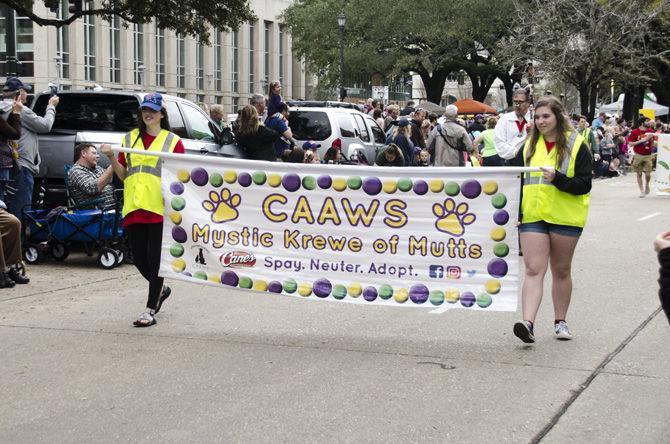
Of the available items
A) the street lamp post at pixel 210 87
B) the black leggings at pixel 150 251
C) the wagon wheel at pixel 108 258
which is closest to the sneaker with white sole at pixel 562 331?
the black leggings at pixel 150 251

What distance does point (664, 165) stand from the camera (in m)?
24.6

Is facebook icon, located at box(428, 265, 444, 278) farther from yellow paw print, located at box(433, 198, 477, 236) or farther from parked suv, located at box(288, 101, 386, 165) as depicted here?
parked suv, located at box(288, 101, 386, 165)

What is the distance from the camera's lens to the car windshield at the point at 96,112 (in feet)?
44.0

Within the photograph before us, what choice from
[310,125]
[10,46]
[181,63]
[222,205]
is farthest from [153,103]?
[181,63]

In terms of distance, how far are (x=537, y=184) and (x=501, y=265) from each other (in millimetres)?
641

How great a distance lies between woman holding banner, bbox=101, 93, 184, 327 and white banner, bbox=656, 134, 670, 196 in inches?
727

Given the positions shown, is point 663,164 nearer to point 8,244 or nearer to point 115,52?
point 8,244

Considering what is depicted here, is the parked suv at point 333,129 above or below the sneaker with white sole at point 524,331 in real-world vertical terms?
above

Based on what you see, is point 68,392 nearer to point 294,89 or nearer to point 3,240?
point 3,240

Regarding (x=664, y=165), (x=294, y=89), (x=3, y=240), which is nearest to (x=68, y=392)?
(x=3, y=240)

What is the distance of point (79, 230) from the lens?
11766mm

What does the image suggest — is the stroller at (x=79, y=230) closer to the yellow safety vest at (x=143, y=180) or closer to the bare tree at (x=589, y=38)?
the yellow safety vest at (x=143, y=180)

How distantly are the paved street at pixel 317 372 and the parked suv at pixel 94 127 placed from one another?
10.8ft

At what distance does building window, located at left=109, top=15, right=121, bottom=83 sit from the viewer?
5938cm
